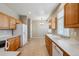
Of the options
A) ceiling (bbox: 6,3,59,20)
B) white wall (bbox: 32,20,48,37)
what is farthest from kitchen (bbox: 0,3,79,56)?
white wall (bbox: 32,20,48,37)

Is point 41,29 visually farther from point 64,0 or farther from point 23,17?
point 64,0

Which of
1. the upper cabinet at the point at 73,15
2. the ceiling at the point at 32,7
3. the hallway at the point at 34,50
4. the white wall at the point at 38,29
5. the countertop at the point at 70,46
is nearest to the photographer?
the countertop at the point at 70,46

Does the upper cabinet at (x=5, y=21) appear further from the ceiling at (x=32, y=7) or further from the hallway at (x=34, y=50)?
the hallway at (x=34, y=50)

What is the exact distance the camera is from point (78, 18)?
2229 mm

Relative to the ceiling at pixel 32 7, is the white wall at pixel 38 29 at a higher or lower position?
lower

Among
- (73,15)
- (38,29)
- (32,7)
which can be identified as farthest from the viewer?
(38,29)

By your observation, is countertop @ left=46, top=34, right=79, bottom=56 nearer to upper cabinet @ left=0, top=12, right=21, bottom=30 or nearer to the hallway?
the hallway

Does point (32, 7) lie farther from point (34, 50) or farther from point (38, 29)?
point (38, 29)

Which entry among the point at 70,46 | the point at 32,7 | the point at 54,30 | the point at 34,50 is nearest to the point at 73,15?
the point at 70,46

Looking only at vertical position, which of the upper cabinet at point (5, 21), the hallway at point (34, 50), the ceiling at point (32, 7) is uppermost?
the ceiling at point (32, 7)

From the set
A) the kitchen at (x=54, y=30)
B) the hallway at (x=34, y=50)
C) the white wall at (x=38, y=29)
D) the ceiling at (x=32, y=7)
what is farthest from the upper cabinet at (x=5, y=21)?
the white wall at (x=38, y=29)

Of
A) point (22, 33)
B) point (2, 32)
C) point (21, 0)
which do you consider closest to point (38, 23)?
point (22, 33)

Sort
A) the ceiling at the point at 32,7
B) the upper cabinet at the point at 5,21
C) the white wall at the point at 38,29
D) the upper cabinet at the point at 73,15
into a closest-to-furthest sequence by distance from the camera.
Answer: the upper cabinet at the point at 73,15 < the upper cabinet at the point at 5,21 < the ceiling at the point at 32,7 < the white wall at the point at 38,29

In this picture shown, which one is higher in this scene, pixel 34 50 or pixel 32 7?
pixel 32 7
